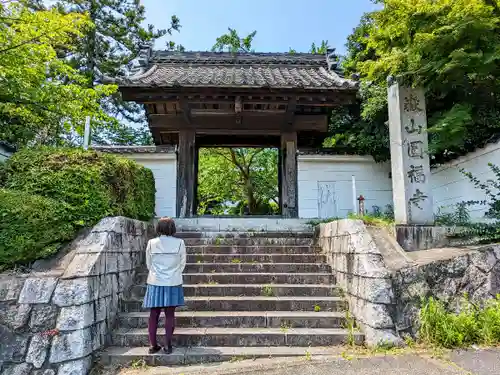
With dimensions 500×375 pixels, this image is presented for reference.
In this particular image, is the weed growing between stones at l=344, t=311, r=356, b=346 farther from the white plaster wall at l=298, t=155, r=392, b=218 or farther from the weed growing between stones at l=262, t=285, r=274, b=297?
the white plaster wall at l=298, t=155, r=392, b=218

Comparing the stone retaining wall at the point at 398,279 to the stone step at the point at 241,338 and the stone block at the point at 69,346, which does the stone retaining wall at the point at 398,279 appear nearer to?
the stone step at the point at 241,338

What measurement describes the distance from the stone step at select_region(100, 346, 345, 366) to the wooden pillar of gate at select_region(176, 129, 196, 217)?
4.71 metres

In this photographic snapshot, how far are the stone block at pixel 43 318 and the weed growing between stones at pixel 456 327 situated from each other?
4008 mm

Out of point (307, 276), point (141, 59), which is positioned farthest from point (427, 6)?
point (141, 59)

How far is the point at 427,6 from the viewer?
16.6ft

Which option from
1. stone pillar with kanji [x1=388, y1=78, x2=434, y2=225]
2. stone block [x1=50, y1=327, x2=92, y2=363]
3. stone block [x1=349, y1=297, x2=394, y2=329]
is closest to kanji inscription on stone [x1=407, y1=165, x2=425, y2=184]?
stone pillar with kanji [x1=388, y1=78, x2=434, y2=225]

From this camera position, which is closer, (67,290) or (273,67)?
(67,290)

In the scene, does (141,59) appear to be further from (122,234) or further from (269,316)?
(269,316)

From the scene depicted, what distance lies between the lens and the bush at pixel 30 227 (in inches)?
147

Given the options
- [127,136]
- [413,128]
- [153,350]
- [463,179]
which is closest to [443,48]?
[413,128]

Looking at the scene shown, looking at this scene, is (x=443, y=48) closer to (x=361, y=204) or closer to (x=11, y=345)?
(x=361, y=204)

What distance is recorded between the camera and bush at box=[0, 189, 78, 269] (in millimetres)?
3736

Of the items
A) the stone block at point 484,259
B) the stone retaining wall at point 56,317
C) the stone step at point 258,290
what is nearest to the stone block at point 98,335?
the stone retaining wall at point 56,317

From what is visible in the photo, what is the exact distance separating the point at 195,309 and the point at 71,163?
8.46 feet
